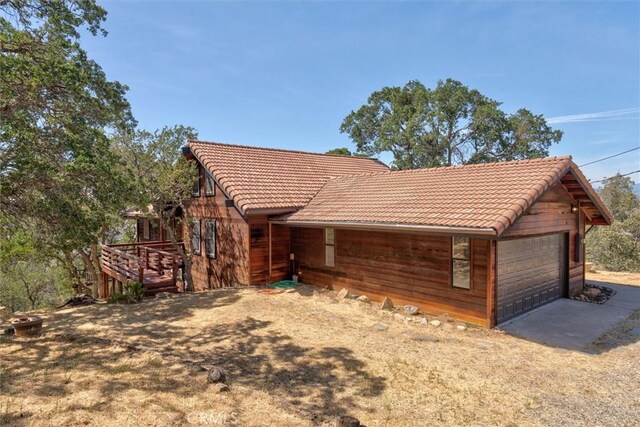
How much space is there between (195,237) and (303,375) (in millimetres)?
12021

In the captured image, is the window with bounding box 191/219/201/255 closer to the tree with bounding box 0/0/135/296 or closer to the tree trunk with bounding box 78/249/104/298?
the tree with bounding box 0/0/135/296

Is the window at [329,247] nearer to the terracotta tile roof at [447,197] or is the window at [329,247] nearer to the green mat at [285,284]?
the terracotta tile roof at [447,197]

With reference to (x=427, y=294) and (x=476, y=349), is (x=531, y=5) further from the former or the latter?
(x=476, y=349)

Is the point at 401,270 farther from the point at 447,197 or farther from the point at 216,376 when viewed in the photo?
the point at 216,376

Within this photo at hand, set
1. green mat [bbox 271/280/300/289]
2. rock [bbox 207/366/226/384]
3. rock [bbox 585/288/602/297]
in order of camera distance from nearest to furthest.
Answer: rock [bbox 207/366/226/384]
rock [bbox 585/288/602/297]
green mat [bbox 271/280/300/289]

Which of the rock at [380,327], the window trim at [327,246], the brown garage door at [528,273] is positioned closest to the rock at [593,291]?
the brown garage door at [528,273]

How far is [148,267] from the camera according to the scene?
14.9 metres

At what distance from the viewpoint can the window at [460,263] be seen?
8737 millimetres

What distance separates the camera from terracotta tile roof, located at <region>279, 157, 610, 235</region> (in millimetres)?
8359

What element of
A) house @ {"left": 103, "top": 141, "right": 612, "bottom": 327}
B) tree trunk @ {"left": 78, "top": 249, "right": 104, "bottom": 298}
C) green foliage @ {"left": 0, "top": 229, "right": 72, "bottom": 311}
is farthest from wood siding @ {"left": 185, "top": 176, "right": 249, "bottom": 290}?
green foliage @ {"left": 0, "top": 229, "right": 72, "bottom": 311}

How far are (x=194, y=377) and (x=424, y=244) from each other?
6408 mm

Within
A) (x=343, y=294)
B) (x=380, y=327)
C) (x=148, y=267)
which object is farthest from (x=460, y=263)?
(x=148, y=267)

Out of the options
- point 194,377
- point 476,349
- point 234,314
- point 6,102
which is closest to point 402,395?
point 476,349

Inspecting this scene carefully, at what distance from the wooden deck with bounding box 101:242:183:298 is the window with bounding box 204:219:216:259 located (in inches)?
49.4
